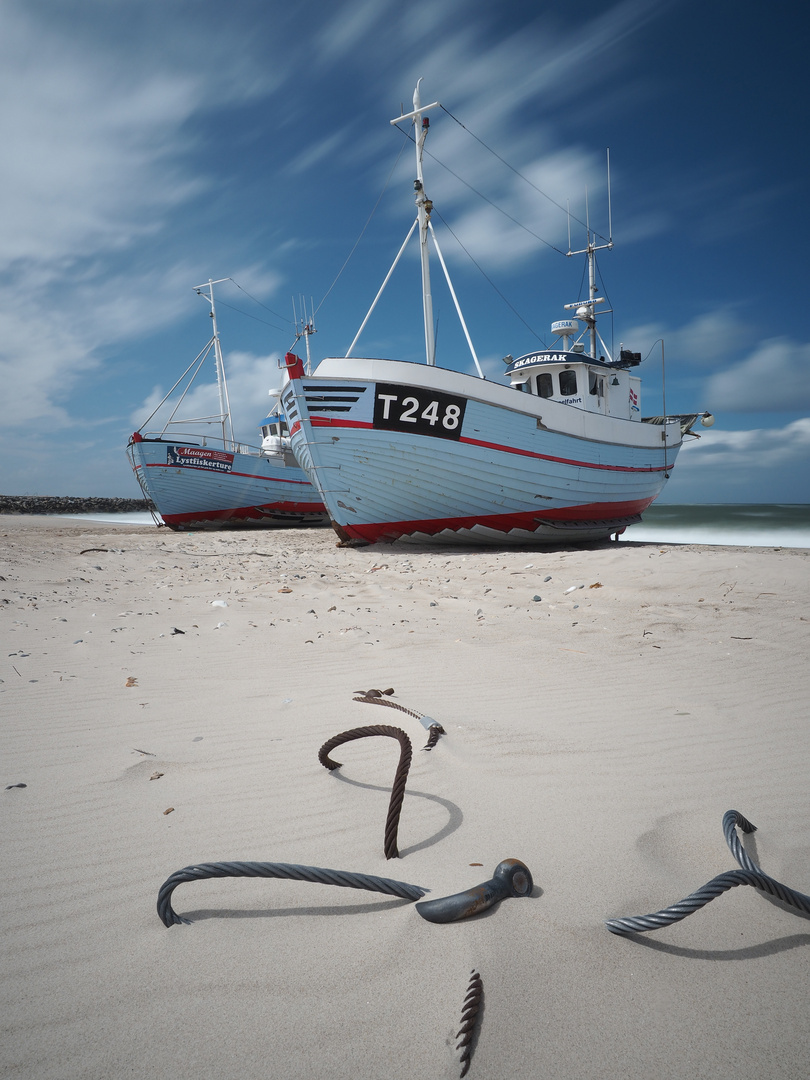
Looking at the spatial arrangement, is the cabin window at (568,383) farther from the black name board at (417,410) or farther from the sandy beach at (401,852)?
the sandy beach at (401,852)

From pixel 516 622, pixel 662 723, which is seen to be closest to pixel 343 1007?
pixel 662 723

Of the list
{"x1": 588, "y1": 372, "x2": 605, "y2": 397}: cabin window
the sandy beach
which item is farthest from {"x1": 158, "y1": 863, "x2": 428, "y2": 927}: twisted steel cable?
{"x1": 588, "y1": 372, "x2": 605, "y2": 397}: cabin window

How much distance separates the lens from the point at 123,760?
2168 millimetres

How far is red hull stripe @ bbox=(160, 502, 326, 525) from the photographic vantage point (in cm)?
1889

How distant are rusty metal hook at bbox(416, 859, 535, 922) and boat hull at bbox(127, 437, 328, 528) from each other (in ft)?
57.8

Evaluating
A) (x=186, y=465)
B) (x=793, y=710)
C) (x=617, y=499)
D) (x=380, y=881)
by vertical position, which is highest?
(x=186, y=465)

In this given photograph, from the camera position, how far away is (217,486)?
1862cm

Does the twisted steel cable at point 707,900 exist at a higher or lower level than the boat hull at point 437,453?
lower

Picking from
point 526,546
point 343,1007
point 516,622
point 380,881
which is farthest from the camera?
point 526,546

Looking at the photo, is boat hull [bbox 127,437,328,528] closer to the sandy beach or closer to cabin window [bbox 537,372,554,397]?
cabin window [bbox 537,372,554,397]

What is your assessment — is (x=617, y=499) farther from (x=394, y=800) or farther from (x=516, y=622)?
(x=394, y=800)

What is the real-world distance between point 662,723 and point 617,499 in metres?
11.0

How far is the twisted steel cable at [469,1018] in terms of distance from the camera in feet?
3.05

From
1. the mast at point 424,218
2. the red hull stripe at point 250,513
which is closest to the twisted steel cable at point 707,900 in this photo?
the mast at point 424,218
